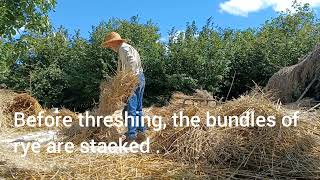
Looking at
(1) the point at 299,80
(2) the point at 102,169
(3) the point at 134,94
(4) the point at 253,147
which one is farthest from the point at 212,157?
(1) the point at 299,80

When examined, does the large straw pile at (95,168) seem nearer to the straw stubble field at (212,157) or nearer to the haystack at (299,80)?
the straw stubble field at (212,157)

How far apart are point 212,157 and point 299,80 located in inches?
191

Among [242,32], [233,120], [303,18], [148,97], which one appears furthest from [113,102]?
[303,18]

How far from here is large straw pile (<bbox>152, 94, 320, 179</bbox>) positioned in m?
4.94

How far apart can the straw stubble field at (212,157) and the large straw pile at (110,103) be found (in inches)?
49.1

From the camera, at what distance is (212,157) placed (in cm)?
518

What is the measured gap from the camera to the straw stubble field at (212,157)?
485 cm

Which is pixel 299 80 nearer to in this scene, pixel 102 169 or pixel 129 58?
pixel 129 58

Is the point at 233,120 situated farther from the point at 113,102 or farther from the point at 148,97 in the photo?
the point at 148,97

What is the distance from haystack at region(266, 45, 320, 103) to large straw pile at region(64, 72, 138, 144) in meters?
3.34

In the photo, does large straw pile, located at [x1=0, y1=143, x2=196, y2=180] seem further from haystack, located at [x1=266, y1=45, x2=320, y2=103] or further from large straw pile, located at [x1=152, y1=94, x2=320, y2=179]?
haystack, located at [x1=266, y1=45, x2=320, y2=103]

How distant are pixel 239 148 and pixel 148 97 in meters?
10.7

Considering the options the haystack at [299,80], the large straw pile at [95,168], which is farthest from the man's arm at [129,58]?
the haystack at [299,80]

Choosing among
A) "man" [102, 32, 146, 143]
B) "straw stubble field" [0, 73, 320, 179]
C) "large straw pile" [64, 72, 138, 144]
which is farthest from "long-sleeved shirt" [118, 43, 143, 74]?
"straw stubble field" [0, 73, 320, 179]
